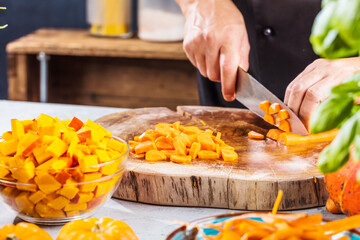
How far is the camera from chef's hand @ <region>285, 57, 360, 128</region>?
1626 millimetres

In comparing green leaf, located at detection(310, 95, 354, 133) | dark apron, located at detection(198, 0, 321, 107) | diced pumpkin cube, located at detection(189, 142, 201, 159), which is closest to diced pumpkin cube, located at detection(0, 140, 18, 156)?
diced pumpkin cube, located at detection(189, 142, 201, 159)

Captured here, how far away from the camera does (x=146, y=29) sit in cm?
326

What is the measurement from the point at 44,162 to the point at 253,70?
146cm

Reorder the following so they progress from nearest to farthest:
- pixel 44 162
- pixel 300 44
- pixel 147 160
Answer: pixel 44 162 → pixel 147 160 → pixel 300 44

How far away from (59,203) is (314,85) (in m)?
0.94

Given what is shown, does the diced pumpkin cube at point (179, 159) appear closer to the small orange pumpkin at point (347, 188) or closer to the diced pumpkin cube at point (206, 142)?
the diced pumpkin cube at point (206, 142)

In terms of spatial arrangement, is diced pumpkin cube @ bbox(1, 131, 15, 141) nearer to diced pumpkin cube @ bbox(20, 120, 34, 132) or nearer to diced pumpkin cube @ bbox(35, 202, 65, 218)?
diced pumpkin cube @ bbox(20, 120, 34, 132)

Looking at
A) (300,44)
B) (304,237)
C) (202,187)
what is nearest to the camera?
(304,237)

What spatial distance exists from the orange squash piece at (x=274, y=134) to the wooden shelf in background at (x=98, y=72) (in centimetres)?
157

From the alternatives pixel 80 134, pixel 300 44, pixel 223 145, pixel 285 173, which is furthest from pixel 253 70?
pixel 80 134

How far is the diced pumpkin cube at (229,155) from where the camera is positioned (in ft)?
4.71

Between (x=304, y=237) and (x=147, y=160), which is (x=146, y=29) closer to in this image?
(x=147, y=160)

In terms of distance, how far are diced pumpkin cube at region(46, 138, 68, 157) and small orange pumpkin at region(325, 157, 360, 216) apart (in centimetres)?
60

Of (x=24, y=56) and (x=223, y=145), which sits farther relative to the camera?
(x=24, y=56)
